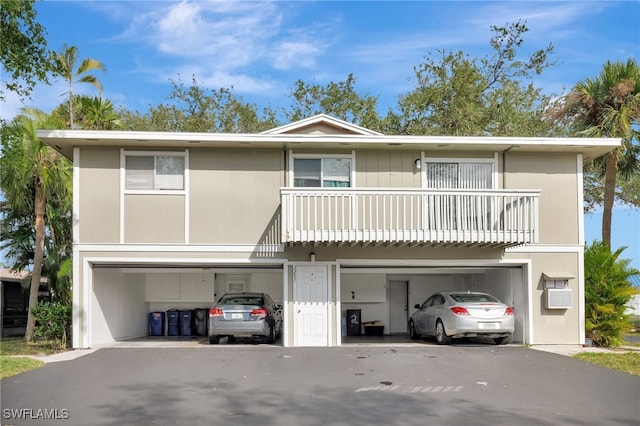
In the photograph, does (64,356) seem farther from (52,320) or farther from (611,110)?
(611,110)

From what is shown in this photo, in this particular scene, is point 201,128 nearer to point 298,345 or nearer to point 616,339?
point 298,345

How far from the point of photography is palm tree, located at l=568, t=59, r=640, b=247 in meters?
20.9

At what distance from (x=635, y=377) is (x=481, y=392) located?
3409mm

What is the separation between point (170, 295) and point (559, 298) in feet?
38.7

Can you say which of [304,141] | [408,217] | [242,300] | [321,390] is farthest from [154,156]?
[321,390]

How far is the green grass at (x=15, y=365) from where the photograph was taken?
36.9ft

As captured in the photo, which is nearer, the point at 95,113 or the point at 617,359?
the point at 617,359

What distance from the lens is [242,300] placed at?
16.1 meters

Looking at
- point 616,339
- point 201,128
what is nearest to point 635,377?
point 616,339

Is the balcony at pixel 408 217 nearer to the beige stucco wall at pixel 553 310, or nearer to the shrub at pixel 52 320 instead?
the beige stucco wall at pixel 553 310

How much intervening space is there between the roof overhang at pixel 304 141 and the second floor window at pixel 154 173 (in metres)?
0.30

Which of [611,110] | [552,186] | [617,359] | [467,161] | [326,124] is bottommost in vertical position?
[617,359]

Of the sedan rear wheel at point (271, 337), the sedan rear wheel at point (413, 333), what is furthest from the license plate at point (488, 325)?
the sedan rear wheel at point (271, 337)

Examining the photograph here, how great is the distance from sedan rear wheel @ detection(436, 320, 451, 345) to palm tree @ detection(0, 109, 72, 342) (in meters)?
10.6
